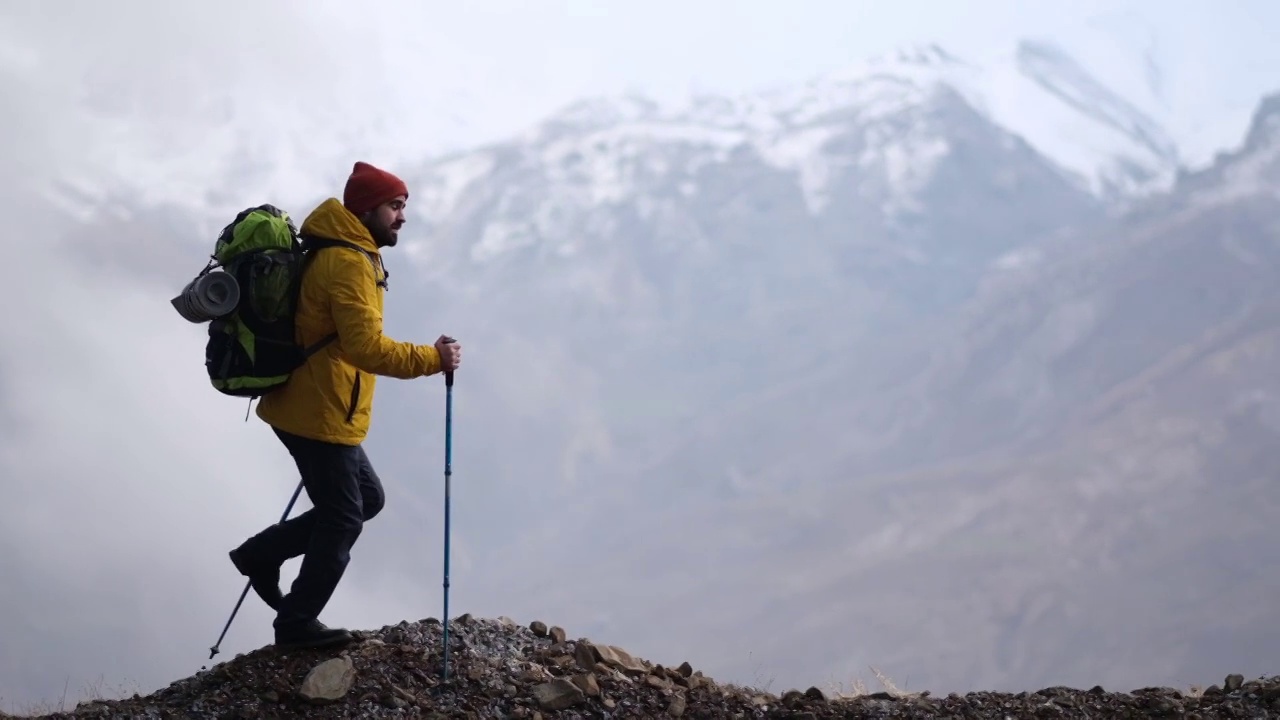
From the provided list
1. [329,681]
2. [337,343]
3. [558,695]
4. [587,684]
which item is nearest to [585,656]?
[587,684]

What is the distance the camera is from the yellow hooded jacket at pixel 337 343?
7020 mm

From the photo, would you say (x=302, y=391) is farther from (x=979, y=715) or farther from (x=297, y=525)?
(x=979, y=715)

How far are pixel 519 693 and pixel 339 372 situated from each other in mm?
2238

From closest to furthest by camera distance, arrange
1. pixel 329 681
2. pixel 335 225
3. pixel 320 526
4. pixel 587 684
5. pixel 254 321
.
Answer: pixel 254 321 → pixel 335 225 → pixel 320 526 → pixel 329 681 → pixel 587 684

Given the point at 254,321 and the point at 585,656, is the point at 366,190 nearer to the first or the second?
the point at 254,321

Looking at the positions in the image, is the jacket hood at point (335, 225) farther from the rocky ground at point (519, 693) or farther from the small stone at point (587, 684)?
the small stone at point (587, 684)

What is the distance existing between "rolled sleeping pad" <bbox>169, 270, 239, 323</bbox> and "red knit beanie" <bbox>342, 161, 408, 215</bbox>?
798mm

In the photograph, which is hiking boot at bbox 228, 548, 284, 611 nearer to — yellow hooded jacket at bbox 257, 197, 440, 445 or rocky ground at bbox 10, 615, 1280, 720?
rocky ground at bbox 10, 615, 1280, 720

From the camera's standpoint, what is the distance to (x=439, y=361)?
23.4 feet

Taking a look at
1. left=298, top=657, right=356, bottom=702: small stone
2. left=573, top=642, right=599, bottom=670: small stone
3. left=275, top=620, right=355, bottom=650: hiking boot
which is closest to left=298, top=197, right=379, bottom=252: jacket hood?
left=275, top=620, right=355, bottom=650: hiking boot

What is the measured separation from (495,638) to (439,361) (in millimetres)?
2373

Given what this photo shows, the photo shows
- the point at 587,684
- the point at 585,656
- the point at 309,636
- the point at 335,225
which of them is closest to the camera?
the point at 335,225

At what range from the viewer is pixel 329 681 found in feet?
25.0

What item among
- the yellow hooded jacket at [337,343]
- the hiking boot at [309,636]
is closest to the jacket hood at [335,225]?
the yellow hooded jacket at [337,343]
